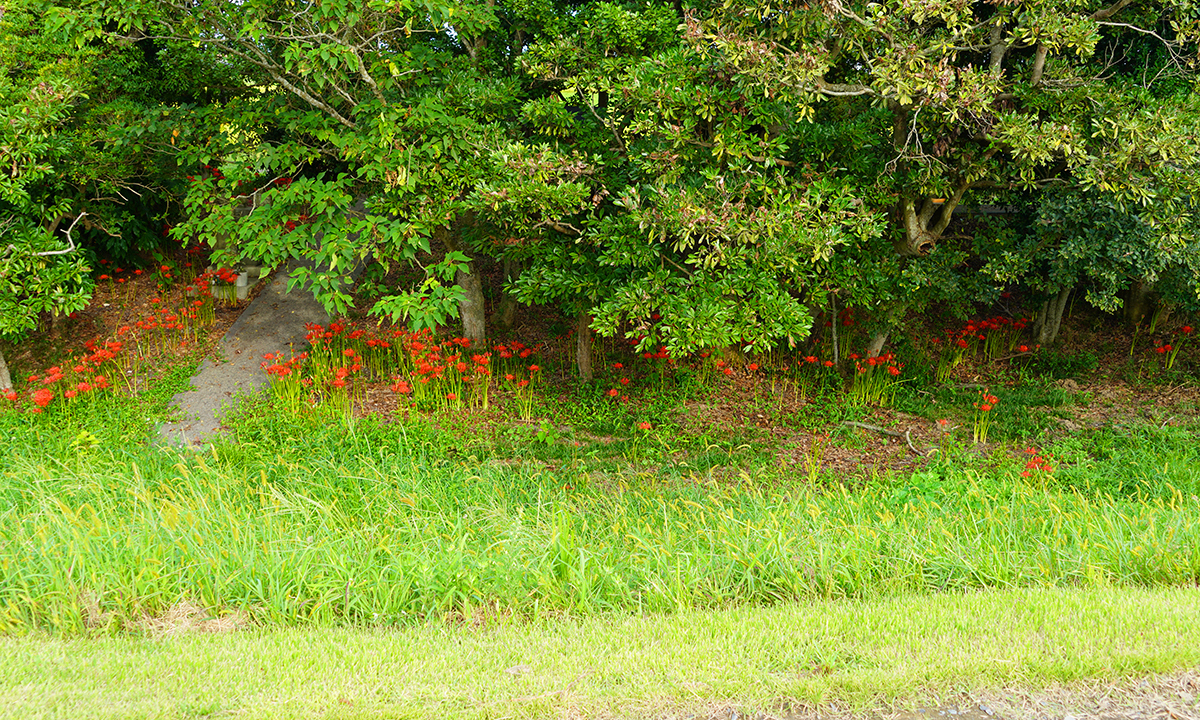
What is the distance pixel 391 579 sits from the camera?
3.65 metres

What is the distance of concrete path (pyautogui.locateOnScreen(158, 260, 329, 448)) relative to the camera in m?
6.81

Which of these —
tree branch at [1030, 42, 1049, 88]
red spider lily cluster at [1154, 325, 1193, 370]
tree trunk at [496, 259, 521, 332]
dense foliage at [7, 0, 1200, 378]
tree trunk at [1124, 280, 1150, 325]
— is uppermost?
tree branch at [1030, 42, 1049, 88]

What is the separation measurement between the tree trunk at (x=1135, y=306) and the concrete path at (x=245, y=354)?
8652 mm

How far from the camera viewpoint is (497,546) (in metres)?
4.00

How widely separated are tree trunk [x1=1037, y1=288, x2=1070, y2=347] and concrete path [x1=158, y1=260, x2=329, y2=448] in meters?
7.59

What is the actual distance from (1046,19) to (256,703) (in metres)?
5.25

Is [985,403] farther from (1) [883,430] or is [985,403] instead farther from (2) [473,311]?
(2) [473,311]

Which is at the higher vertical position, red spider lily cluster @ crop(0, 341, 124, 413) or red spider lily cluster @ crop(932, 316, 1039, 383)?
red spider lily cluster @ crop(932, 316, 1039, 383)

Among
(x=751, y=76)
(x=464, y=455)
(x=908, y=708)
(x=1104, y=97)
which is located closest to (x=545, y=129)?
(x=751, y=76)

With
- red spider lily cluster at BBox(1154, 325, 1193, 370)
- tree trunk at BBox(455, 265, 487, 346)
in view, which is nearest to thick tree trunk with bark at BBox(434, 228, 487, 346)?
tree trunk at BBox(455, 265, 487, 346)

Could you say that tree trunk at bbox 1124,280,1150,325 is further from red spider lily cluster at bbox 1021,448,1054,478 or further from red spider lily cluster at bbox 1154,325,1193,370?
red spider lily cluster at bbox 1021,448,1054,478

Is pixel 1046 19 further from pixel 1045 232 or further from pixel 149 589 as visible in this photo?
pixel 149 589

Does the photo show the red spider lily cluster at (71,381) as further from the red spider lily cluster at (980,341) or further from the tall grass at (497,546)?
the red spider lily cluster at (980,341)

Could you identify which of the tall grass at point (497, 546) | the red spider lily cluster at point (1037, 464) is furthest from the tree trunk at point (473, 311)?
the red spider lily cluster at point (1037, 464)
